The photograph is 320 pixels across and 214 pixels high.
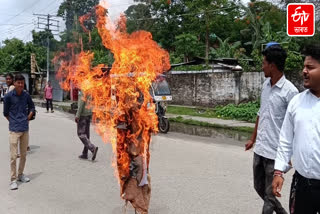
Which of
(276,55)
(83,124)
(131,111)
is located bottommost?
(83,124)

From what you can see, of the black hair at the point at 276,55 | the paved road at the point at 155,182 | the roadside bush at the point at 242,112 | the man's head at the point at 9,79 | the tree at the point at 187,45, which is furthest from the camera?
the tree at the point at 187,45

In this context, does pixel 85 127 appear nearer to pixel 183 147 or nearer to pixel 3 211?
pixel 183 147

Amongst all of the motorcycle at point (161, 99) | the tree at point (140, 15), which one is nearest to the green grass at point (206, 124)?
the motorcycle at point (161, 99)

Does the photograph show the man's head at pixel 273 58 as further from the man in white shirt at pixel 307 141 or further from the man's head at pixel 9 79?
the man's head at pixel 9 79

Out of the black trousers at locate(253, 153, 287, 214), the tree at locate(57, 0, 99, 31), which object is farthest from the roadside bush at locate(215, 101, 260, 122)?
the tree at locate(57, 0, 99, 31)

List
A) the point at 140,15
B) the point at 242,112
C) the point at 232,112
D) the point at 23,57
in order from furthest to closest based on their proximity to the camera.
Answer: the point at 23,57 < the point at 140,15 < the point at 232,112 < the point at 242,112

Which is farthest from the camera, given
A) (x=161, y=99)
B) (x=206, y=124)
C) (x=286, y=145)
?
(x=206, y=124)

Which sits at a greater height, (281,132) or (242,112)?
(281,132)

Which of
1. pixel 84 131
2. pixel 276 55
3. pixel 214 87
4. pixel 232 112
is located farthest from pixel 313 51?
pixel 214 87

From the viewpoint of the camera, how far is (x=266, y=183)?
11.3ft

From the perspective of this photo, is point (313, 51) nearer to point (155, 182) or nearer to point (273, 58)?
point (273, 58)

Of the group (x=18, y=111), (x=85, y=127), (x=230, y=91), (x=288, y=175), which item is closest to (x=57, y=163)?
(x=85, y=127)

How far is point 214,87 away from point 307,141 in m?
15.4

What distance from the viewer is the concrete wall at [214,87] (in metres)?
16.0
